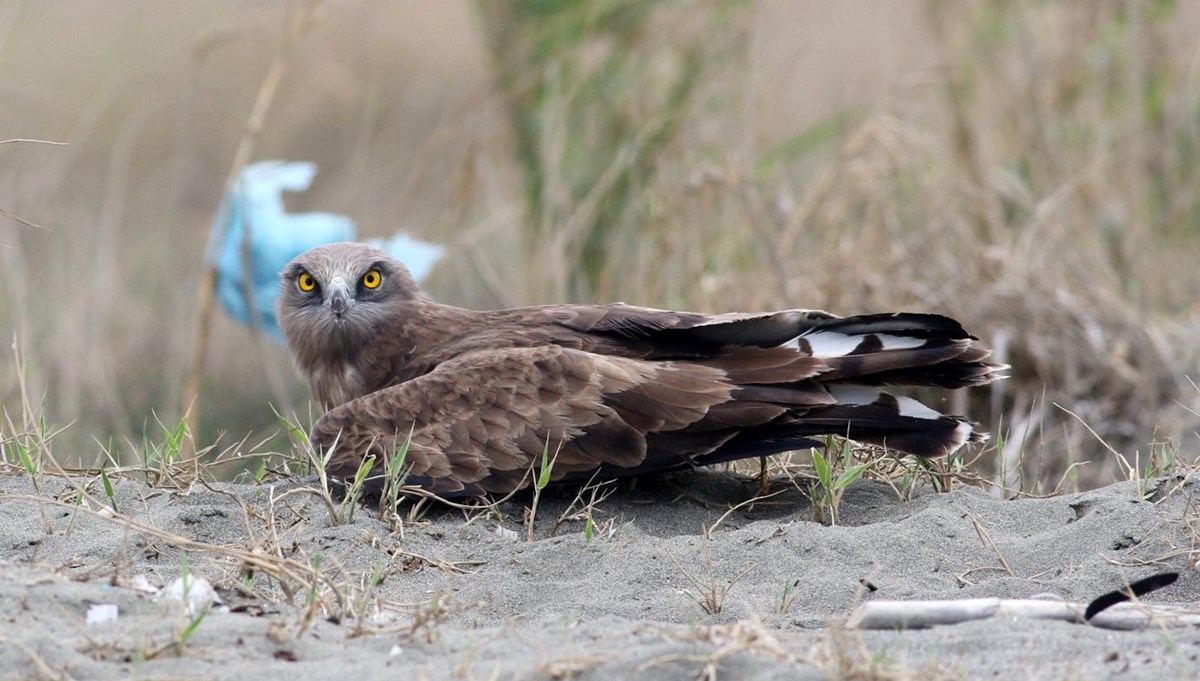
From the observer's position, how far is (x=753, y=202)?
271 inches

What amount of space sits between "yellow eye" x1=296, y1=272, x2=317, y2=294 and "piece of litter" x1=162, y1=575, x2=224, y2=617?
7.11 feet

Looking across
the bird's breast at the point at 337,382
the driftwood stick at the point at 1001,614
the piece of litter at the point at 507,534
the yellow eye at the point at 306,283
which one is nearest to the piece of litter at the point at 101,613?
the piece of litter at the point at 507,534

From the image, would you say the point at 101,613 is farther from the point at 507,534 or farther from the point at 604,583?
the point at 507,534

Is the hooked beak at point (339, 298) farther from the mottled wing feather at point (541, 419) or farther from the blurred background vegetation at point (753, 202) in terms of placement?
the blurred background vegetation at point (753, 202)

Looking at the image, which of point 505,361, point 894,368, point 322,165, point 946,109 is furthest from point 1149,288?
point 322,165

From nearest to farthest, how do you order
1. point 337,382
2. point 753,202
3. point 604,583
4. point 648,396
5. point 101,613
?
point 101,613 < point 604,583 < point 648,396 < point 337,382 < point 753,202

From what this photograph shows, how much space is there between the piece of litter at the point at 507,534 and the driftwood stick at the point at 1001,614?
1.17 metres

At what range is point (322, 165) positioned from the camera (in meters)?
11.4

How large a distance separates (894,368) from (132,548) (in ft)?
7.02

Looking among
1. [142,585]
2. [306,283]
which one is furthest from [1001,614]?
[306,283]

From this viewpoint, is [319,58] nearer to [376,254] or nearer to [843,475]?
[376,254]

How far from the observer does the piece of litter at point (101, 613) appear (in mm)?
2766

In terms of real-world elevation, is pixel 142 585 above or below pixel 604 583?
above

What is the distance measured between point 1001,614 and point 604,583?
37.9 inches
